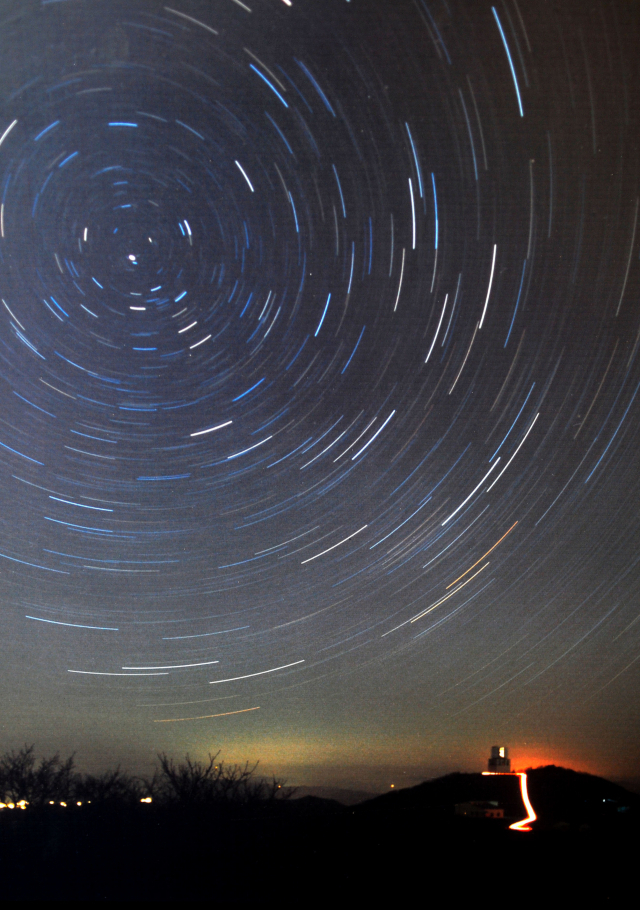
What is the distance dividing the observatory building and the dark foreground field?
1.81 ft

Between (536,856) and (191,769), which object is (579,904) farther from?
(191,769)

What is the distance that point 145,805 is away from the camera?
7637 mm

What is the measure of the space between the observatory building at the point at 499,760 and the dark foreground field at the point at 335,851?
1.81ft

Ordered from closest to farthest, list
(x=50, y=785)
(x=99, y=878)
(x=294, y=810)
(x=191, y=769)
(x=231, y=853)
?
(x=99, y=878) < (x=231, y=853) < (x=294, y=810) < (x=191, y=769) < (x=50, y=785)

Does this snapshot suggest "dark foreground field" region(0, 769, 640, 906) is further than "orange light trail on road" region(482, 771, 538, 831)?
No

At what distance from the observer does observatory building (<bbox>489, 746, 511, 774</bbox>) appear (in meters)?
6.03

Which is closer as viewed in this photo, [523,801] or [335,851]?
[335,851]

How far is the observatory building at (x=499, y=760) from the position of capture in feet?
19.8

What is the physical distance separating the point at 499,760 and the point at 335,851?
166 centimetres

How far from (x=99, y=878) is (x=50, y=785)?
3.68 metres

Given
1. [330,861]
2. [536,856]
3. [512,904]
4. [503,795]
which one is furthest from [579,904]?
[503,795]

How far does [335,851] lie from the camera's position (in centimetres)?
550

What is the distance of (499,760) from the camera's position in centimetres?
614

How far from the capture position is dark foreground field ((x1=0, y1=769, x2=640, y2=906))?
4434 mm
